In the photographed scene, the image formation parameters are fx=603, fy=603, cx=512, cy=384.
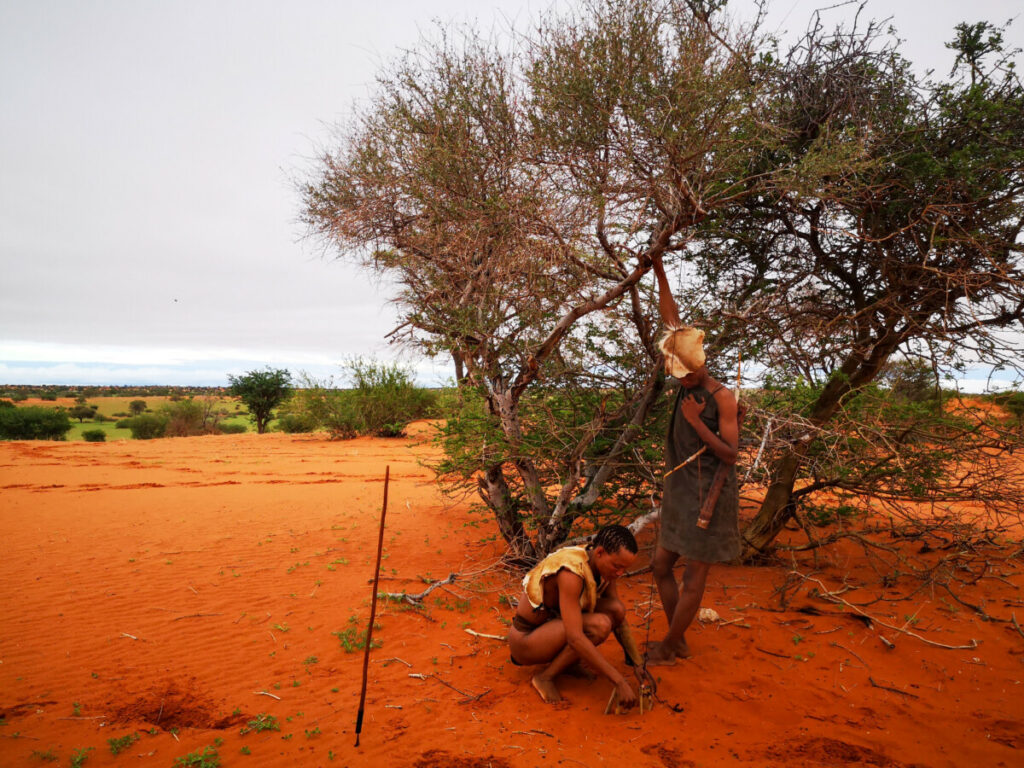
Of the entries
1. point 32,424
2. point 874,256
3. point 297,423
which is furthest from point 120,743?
point 32,424

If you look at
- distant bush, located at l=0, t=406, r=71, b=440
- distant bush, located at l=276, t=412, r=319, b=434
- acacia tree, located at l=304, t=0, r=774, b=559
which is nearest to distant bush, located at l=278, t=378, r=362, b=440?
distant bush, located at l=276, t=412, r=319, b=434

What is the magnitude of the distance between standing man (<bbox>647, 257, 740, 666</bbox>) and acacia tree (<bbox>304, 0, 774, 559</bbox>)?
971 millimetres

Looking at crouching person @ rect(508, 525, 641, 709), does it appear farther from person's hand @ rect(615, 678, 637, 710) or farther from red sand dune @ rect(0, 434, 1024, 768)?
red sand dune @ rect(0, 434, 1024, 768)

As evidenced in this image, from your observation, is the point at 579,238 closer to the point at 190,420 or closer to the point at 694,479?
the point at 694,479

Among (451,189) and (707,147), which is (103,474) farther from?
(707,147)

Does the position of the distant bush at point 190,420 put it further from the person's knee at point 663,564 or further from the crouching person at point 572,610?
the person's knee at point 663,564

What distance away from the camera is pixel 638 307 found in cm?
481

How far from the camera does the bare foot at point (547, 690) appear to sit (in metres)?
3.24

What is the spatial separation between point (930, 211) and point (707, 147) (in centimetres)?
186

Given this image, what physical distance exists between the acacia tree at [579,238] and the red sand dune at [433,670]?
1184mm

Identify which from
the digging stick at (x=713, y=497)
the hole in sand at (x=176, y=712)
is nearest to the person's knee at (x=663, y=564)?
the digging stick at (x=713, y=497)

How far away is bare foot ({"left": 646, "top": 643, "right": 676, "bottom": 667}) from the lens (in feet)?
11.9

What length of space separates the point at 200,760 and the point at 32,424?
94.4ft

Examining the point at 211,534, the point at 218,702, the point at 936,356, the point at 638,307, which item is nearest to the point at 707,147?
the point at 638,307
